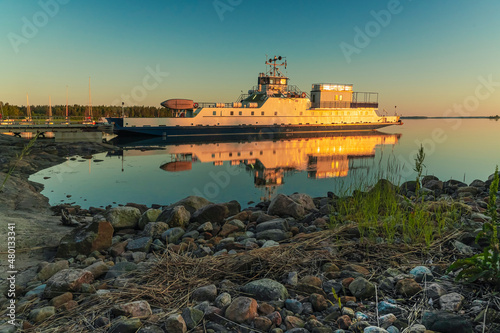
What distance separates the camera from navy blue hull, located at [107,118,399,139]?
1373 inches

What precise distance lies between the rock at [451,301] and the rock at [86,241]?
4.36 metres

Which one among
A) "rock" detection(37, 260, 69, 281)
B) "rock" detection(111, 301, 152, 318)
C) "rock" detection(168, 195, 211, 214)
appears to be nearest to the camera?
"rock" detection(111, 301, 152, 318)

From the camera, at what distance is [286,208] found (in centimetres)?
641

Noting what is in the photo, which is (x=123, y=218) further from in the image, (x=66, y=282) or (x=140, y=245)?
(x=66, y=282)

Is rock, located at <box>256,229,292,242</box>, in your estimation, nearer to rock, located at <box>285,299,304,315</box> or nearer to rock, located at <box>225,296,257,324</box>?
rock, located at <box>285,299,304,315</box>

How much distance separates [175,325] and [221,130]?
35.3 meters

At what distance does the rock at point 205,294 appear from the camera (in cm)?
266

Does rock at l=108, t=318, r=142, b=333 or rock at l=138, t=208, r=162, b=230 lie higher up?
rock at l=108, t=318, r=142, b=333

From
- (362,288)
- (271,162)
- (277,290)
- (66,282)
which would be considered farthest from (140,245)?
(271,162)

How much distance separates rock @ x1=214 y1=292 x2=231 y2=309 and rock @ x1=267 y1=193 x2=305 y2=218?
12.3ft

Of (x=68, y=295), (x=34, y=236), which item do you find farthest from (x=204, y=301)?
Result: (x=34, y=236)

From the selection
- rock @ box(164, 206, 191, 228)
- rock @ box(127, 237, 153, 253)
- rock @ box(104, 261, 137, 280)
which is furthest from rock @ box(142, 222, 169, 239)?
rock @ box(104, 261, 137, 280)

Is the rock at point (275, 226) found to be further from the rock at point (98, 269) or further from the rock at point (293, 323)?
the rock at point (293, 323)

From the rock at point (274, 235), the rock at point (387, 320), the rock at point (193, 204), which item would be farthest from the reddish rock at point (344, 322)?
the rock at point (193, 204)
